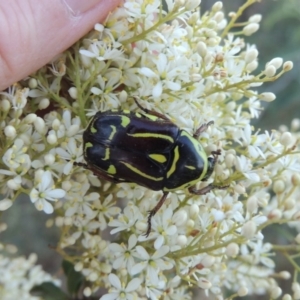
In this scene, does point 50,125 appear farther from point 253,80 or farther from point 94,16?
point 253,80

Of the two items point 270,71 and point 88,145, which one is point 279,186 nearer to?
point 270,71

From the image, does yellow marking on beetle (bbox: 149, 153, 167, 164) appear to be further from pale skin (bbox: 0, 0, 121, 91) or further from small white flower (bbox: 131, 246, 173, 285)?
pale skin (bbox: 0, 0, 121, 91)

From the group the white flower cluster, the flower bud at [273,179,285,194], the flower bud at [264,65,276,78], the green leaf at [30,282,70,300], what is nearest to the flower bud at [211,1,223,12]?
the white flower cluster

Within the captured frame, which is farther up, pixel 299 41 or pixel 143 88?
pixel 143 88

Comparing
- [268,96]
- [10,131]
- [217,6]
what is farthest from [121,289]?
[217,6]

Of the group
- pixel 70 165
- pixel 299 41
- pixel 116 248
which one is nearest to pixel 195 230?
pixel 116 248

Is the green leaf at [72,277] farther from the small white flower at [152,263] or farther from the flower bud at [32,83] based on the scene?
the flower bud at [32,83]

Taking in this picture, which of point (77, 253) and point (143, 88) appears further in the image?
point (77, 253)
